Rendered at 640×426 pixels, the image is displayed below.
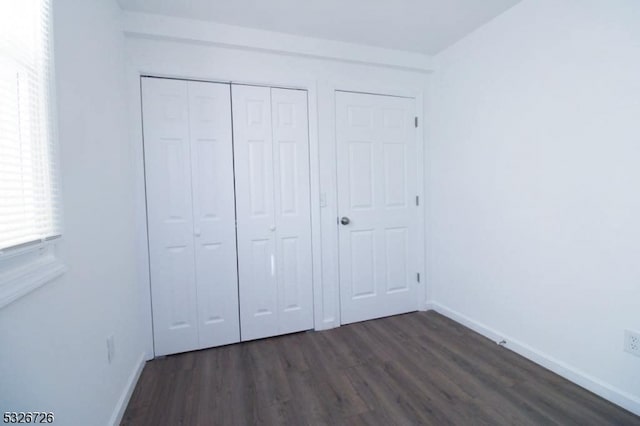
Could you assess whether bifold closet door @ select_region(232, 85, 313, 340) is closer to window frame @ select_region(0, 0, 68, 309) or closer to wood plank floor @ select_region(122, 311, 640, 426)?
wood plank floor @ select_region(122, 311, 640, 426)

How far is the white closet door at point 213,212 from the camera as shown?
2.16 m

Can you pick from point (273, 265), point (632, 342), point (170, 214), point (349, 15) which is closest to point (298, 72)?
point (349, 15)

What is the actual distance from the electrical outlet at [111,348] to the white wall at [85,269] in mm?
34

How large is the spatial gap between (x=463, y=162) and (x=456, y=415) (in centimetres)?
193

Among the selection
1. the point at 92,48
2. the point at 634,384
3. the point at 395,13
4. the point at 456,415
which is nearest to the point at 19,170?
the point at 92,48

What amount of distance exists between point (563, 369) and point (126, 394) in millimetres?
2736

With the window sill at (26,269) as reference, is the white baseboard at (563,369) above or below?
below

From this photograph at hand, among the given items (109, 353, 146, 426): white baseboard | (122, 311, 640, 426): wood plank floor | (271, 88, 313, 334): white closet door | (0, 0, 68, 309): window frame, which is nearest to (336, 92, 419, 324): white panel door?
(271, 88, 313, 334): white closet door

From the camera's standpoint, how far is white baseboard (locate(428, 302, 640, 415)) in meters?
1.51

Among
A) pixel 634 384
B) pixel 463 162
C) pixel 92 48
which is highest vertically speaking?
pixel 92 48

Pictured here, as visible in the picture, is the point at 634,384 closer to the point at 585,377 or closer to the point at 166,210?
the point at 585,377

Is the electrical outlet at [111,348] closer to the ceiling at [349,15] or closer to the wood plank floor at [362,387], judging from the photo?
the wood plank floor at [362,387]

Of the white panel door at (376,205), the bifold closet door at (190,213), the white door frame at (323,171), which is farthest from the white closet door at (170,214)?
the white panel door at (376,205)

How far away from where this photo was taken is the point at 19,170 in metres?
0.84
